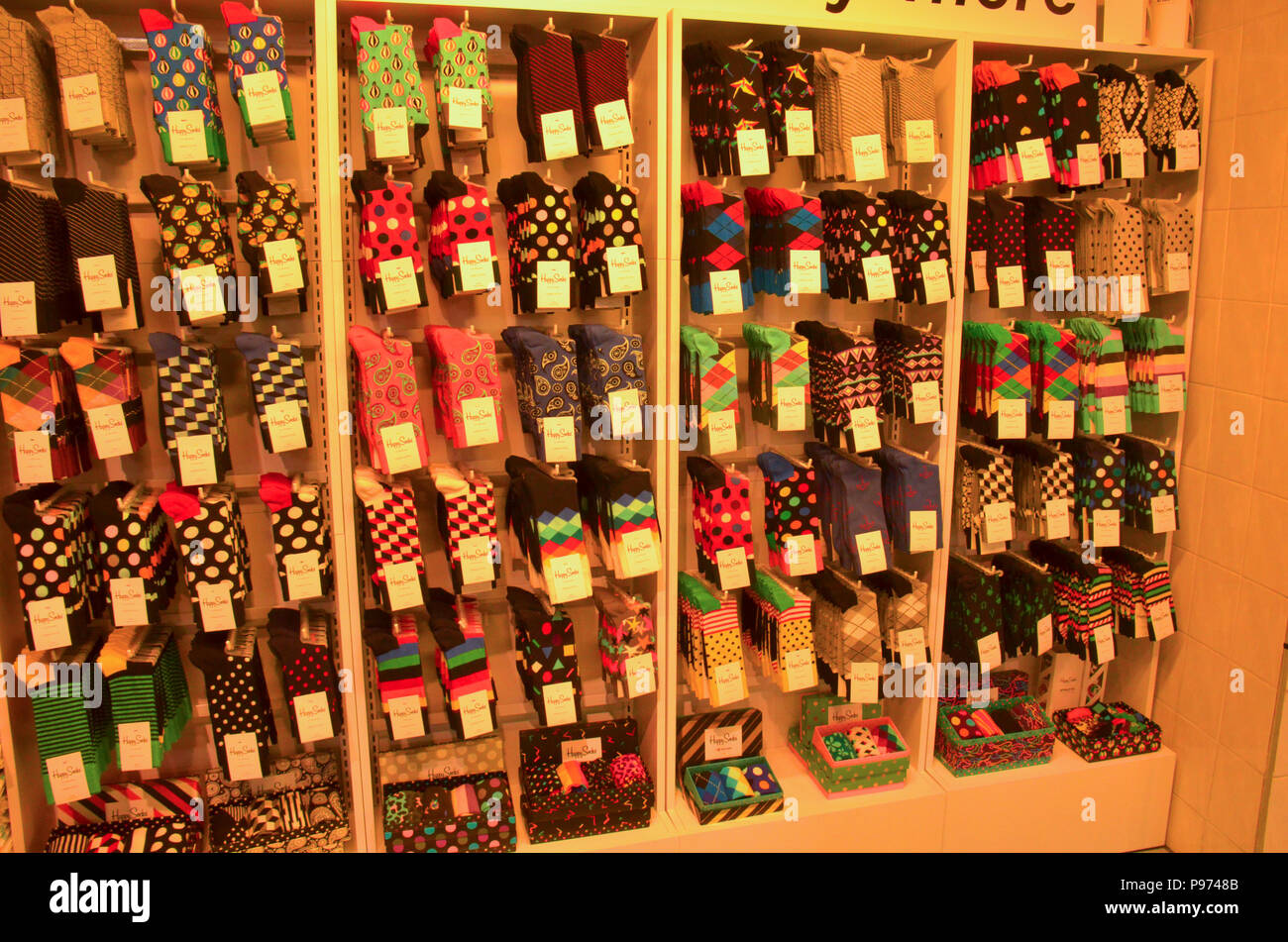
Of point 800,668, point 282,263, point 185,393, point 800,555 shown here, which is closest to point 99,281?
point 185,393

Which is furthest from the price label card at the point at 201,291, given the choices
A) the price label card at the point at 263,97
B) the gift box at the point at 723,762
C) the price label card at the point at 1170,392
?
the price label card at the point at 1170,392

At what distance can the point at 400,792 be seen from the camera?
2812 mm

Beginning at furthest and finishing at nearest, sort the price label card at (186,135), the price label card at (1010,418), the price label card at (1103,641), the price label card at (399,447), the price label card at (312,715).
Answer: the price label card at (1103,641)
the price label card at (1010,418)
the price label card at (312,715)
the price label card at (399,447)
the price label card at (186,135)

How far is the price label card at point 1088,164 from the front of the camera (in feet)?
9.50

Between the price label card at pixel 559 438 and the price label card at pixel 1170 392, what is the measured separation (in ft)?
6.54

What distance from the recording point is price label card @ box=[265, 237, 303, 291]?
2408 mm

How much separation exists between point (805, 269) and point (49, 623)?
2275 millimetres

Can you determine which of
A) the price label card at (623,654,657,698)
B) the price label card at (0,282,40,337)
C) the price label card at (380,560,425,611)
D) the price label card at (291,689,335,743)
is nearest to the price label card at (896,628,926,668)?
the price label card at (623,654,657,698)

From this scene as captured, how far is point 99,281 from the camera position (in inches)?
91.9

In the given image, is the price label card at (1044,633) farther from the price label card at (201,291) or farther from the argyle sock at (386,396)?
the price label card at (201,291)

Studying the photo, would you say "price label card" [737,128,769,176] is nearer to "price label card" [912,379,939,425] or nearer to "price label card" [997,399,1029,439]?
"price label card" [912,379,939,425]

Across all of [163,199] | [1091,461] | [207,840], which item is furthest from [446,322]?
[1091,461]

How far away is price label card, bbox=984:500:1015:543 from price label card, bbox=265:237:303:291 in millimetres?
2202

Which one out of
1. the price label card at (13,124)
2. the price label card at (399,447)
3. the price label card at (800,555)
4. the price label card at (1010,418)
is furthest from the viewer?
the price label card at (1010,418)
